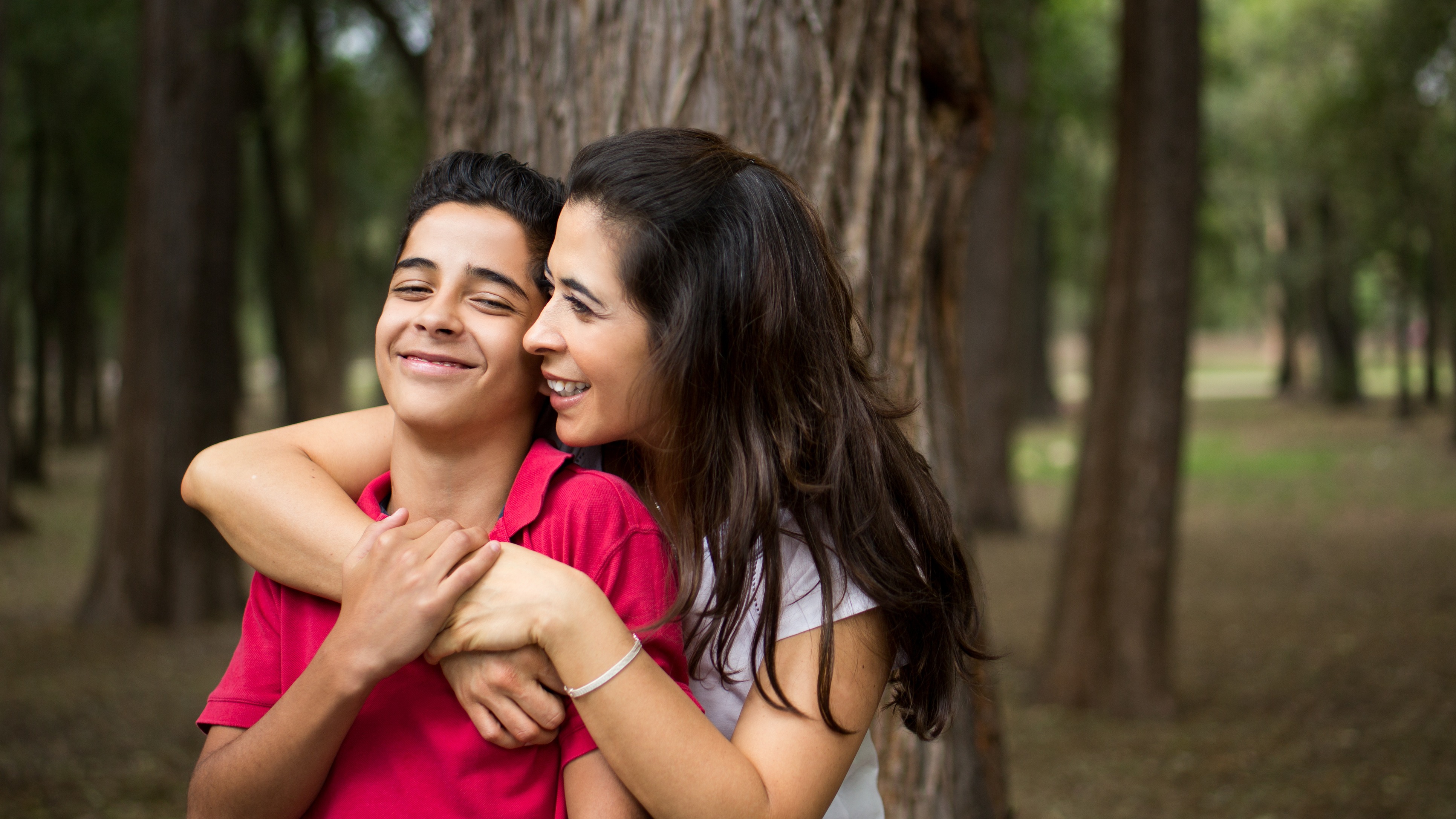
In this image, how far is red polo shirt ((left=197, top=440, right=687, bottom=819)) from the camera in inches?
64.9

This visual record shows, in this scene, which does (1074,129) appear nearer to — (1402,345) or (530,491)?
(1402,345)

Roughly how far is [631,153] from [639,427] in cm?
42

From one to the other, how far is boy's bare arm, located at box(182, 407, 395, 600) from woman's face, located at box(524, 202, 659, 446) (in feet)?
1.32

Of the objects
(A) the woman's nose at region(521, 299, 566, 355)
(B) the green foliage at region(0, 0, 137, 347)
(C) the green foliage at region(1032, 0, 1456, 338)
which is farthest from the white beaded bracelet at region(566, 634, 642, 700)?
(B) the green foliage at region(0, 0, 137, 347)

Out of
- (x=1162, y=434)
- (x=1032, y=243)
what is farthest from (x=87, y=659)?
(x=1032, y=243)

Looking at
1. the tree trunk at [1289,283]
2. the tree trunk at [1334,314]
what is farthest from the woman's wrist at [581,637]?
the tree trunk at [1289,283]

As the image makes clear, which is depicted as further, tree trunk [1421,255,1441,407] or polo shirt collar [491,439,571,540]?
tree trunk [1421,255,1441,407]

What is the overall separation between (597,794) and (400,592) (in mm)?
392

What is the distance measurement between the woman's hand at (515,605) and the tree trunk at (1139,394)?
17.3 feet

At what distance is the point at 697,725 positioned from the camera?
152 cm

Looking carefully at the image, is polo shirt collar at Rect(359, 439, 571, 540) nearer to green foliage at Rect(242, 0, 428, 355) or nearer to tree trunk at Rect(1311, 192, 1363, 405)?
green foliage at Rect(242, 0, 428, 355)

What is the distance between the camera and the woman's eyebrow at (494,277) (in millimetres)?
1790

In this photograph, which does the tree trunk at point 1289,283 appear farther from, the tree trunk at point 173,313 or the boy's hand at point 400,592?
the boy's hand at point 400,592

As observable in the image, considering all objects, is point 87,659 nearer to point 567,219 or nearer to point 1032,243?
point 567,219
